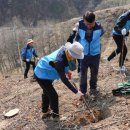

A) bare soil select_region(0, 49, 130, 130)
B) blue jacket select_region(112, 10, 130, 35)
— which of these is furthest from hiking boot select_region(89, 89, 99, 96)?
blue jacket select_region(112, 10, 130, 35)

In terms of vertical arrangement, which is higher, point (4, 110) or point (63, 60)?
point (63, 60)

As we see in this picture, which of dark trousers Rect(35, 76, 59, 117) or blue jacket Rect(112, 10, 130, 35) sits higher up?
blue jacket Rect(112, 10, 130, 35)

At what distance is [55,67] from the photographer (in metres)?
6.26

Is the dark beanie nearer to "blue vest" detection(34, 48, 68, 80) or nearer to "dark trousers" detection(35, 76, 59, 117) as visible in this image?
"blue vest" detection(34, 48, 68, 80)

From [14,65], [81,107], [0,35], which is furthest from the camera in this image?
[0,35]

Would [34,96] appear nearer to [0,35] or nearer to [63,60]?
[63,60]

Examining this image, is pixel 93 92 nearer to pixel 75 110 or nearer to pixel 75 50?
pixel 75 110

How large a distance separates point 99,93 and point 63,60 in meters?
2.22

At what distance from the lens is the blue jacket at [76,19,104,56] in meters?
7.42

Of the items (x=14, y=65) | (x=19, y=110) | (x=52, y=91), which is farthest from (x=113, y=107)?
(x=14, y=65)

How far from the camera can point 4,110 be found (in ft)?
30.0

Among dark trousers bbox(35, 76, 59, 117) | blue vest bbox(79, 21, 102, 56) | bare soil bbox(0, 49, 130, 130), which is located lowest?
bare soil bbox(0, 49, 130, 130)

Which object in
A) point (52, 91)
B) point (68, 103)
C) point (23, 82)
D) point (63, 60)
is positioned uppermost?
point (63, 60)

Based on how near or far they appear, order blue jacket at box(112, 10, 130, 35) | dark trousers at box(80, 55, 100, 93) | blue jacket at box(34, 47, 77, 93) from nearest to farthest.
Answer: blue jacket at box(34, 47, 77, 93), dark trousers at box(80, 55, 100, 93), blue jacket at box(112, 10, 130, 35)
